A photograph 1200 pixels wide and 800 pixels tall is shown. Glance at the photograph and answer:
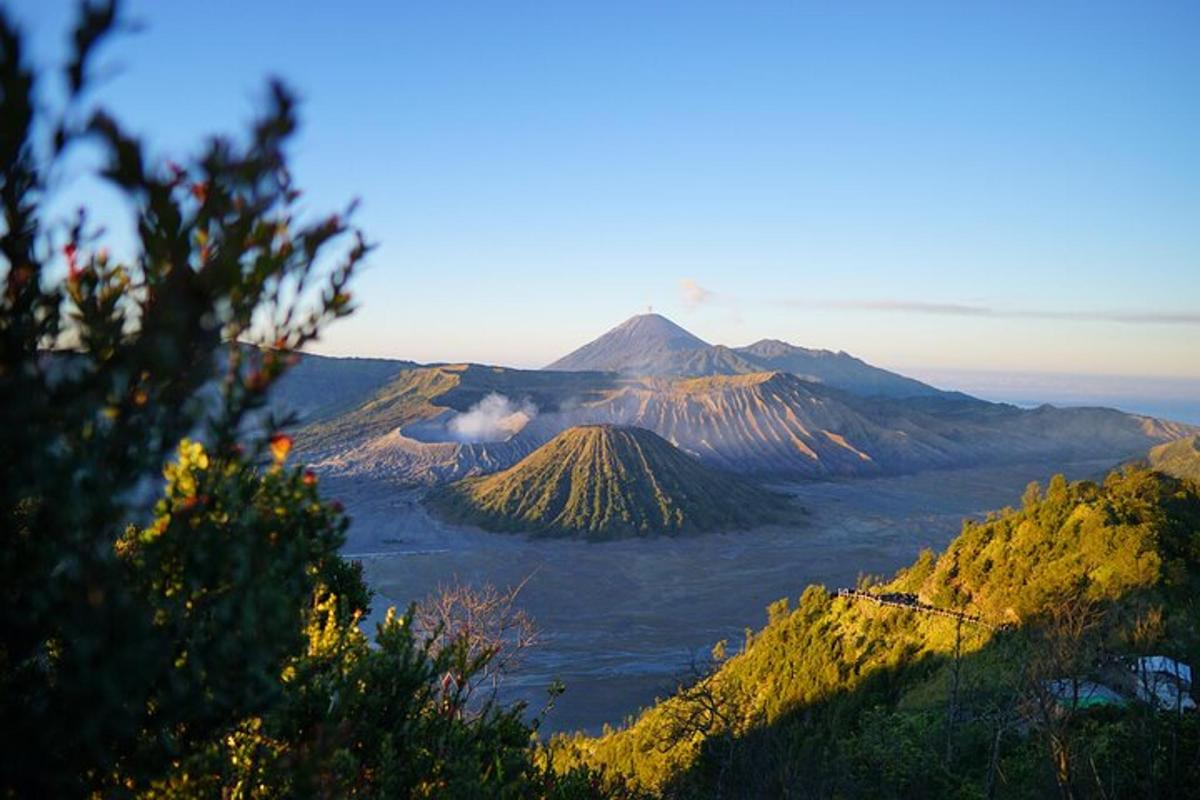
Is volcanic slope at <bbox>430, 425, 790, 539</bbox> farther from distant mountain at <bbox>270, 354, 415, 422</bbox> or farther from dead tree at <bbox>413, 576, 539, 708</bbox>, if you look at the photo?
distant mountain at <bbox>270, 354, 415, 422</bbox>

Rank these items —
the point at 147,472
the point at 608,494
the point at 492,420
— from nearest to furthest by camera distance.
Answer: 1. the point at 147,472
2. the point at 608,494
3. the point at 492,420

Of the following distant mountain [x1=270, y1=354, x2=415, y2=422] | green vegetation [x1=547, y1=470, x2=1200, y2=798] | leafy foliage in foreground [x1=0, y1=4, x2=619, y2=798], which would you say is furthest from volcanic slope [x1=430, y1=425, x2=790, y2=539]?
distant mountain [x1=270, y1=354, x2=415, y2=422]

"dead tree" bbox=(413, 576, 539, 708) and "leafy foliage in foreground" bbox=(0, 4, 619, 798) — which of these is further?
"dead tree" bbox=(413, 576, 539, 708)

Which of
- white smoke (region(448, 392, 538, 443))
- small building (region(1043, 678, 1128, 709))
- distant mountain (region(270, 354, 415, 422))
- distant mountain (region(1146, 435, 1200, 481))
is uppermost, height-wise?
distant mountain (region(270, 354, 415, 422))

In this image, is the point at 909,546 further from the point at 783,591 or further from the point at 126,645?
the point at 126,645

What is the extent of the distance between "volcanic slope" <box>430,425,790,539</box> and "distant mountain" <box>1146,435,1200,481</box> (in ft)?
113

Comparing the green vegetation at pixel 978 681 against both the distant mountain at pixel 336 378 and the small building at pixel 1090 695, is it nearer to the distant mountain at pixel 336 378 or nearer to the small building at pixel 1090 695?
the small building at pixel 1090 695

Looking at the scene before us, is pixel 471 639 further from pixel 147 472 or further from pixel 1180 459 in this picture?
pixel 1180 459

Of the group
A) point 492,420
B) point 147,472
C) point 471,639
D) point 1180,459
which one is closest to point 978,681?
point 471,639

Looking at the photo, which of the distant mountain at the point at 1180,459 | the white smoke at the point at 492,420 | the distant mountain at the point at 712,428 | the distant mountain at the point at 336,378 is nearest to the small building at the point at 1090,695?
the distant mountain at the point at 1180,459

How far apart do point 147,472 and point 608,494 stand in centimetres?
7547

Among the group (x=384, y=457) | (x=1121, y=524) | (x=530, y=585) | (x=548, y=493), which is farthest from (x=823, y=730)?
(x=384, y=457)

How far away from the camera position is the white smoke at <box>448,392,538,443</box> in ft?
355

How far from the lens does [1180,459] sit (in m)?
75.4
